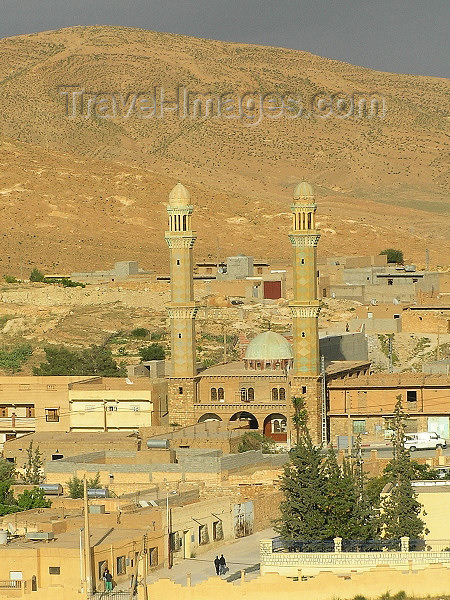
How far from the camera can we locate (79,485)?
37.9 meters

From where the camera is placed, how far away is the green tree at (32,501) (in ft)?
119

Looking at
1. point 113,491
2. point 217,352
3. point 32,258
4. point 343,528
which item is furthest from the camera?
point 32,258

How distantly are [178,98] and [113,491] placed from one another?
117813 mm

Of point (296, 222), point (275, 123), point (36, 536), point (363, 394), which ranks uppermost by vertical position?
point (275, 123)

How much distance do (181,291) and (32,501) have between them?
15305 millimetres

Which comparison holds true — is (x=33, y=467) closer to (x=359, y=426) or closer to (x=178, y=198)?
(x=359, y=426)

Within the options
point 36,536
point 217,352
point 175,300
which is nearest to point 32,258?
point 217,352

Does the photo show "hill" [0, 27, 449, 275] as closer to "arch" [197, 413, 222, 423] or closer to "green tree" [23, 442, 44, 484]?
"arch" [197, 413, 222, 423]

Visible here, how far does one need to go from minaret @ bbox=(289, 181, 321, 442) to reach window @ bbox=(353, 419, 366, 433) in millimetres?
1070

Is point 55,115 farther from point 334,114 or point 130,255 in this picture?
point 130,255

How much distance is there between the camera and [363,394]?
48750mm

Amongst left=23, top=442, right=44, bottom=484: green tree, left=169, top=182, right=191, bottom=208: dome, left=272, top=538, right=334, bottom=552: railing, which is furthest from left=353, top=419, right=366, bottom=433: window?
left=272, top=538, right=334, bottom=552: railing

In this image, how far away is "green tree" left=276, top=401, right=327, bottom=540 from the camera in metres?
32.0

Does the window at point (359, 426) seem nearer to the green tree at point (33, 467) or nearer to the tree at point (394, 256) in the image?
the green tree at point (33, 467)
